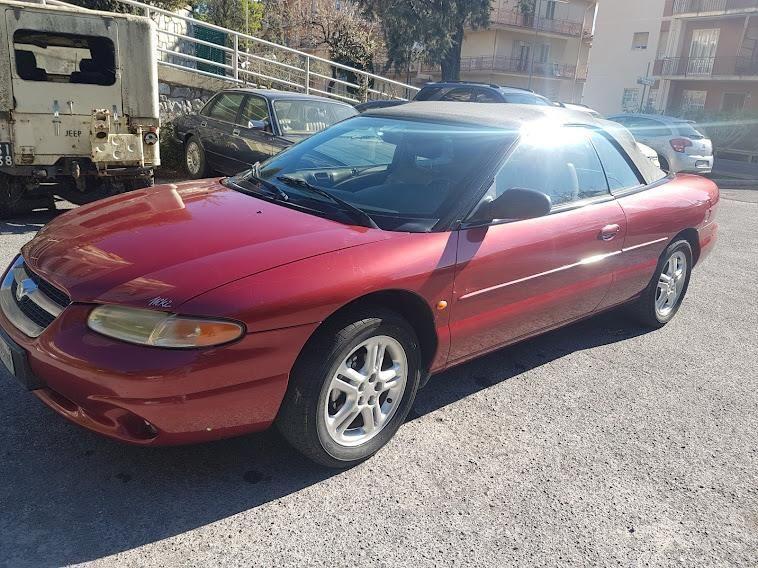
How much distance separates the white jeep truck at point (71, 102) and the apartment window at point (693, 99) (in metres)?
35.9

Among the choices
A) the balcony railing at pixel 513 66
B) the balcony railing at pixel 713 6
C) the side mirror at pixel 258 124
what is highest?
the balcony railing at pixel 713 6

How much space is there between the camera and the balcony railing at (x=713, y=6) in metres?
32.5

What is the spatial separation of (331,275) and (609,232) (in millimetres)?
2123

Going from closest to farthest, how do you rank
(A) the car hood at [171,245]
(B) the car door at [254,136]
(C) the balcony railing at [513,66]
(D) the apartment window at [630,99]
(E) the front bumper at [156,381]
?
(E) the front bumper at [156,381]
(A) the car hood at [171,245]
(B) the car door at [254,136]
(D) the apartment window at [630,99]
(C) the balcony railing at [513,66]

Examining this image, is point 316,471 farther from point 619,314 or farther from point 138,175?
point 138,175

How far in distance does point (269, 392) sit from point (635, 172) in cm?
322

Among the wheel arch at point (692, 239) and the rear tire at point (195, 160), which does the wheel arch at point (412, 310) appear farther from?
the rear tire at point (195, 160)

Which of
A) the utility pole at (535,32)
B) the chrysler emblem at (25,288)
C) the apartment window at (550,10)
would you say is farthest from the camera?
the apartment window at (550,10)

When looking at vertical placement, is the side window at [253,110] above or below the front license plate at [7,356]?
above

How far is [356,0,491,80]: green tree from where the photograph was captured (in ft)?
91.7

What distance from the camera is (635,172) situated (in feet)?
14.5

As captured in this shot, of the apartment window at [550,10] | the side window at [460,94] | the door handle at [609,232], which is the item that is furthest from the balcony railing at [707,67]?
the door handle at [609,232]

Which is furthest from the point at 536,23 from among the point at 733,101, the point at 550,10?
the point at 733,101

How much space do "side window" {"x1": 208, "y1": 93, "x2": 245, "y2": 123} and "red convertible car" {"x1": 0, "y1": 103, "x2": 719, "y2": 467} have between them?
5251 mm
